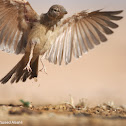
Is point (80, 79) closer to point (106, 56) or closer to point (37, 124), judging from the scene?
point (106, 56)

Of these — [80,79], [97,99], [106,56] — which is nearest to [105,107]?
[97,99]

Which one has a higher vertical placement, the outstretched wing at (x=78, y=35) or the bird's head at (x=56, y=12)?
the bird's head at (x=56, y=12)

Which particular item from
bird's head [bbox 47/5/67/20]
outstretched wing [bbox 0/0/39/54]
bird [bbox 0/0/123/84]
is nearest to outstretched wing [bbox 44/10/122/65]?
bird [bbox 0/0/123/84]

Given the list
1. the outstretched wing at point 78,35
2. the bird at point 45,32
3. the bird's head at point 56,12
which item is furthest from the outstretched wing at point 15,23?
the outstretched wing at point 78,35

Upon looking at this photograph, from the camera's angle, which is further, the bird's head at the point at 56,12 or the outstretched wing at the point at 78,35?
the outstretched wing at the point at 78,35

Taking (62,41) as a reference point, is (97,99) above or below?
below

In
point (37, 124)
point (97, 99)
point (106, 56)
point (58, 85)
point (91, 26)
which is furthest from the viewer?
point (106, 56)

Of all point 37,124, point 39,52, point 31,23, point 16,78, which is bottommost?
point 37,124

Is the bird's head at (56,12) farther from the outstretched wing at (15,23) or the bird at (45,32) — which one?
the outstretched wing at (15,23)

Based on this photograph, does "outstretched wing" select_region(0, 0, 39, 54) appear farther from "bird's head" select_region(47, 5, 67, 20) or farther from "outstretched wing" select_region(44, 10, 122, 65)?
"outstretched wing" select_region(44, 10, 122, 65)
